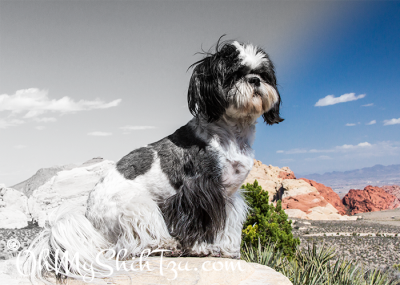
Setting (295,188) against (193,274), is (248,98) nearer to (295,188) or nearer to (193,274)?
(193,274)

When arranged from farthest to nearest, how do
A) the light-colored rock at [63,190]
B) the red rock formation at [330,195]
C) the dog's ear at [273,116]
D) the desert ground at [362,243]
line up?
the red rock formation at [330,195] < the light-colored rock at [63,190] < the desert ground at [362,243] < the dog's ear at [273,116]

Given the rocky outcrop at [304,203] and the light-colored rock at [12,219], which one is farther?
the rocky outcrop at [304,203]

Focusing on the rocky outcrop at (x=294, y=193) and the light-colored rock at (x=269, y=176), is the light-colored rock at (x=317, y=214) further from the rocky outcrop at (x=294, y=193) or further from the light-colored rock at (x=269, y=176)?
the light-colored rock at (x=269, y=176)

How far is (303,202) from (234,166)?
26153 millimetres

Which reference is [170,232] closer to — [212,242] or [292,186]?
[212,242]

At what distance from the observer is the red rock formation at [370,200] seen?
3228 centimetres

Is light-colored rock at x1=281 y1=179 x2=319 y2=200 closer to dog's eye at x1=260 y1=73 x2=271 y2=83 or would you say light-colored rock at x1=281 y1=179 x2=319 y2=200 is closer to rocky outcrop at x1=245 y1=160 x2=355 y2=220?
rocky outcrop at x1=245 y1=160 x2=355 y2=220

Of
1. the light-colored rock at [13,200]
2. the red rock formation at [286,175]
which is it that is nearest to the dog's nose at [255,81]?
the light-colored rock at [13,200]

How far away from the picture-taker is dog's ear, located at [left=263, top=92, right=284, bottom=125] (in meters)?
4.29

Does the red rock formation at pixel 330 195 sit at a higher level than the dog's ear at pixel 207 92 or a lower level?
lower

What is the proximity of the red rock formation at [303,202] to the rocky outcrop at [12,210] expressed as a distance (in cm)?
2147

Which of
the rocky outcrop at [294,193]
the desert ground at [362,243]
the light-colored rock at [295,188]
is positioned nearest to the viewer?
the desert ground at [362,243]

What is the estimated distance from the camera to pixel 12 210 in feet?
39.4

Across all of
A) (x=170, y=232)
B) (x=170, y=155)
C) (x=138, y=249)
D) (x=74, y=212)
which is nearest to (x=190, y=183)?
(x=170, y=155)
